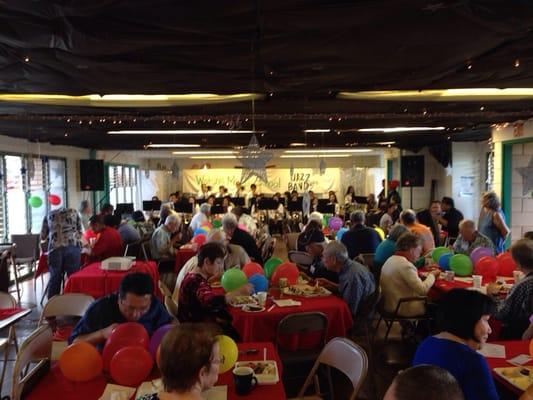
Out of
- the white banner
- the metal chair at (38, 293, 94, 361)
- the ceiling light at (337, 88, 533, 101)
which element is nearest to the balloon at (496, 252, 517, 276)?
the ceiling light at (337, 88, 533, 101)

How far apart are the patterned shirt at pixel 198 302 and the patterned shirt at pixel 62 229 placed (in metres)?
3.23

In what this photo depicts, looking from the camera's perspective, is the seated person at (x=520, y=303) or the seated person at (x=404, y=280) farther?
the seated person at (x=404, y=280)

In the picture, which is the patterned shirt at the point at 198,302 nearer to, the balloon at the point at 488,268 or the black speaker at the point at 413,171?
the balloon at the point at 488,268

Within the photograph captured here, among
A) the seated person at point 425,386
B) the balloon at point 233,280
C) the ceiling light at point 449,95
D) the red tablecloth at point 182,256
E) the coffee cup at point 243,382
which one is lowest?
the red tablecloth at point 182,256

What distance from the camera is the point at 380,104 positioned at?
550 cm

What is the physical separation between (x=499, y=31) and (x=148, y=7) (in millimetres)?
1998

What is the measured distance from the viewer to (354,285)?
378 cm

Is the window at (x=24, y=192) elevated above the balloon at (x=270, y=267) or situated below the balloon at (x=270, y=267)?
above

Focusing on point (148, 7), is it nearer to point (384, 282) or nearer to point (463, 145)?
point (384, 282)

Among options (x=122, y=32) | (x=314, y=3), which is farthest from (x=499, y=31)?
(x=122, y=32)

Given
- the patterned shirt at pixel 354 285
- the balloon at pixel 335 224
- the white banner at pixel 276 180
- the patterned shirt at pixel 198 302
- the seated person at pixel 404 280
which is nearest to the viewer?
the patterned shirt at pixel 198 302

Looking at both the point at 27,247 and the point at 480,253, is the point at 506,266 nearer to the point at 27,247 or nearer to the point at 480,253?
the point at 480,253

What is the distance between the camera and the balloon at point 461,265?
4.50 meters

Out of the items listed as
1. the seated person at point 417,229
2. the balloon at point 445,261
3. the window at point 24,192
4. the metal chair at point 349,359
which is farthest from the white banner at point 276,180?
the metal chair at point 349,359
